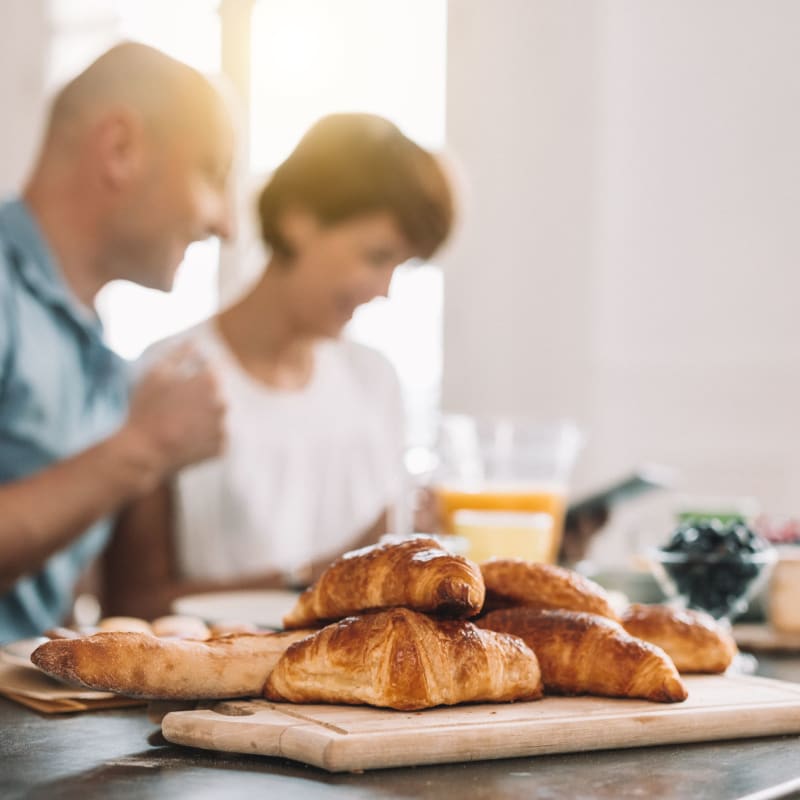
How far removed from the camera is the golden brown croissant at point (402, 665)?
705 millimetres

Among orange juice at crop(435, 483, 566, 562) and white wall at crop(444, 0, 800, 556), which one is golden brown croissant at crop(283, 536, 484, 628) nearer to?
orange juice at crop(435, 483, 566, 562)

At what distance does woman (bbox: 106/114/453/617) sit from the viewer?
2.38 metres

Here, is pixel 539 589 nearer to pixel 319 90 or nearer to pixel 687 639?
pixel 687 639

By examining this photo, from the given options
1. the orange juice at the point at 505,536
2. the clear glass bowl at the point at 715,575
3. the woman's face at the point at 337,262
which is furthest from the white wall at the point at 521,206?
the clear glass bowl at the point at 715,575

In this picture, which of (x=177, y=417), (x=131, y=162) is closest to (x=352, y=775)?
(x=177, y=417)

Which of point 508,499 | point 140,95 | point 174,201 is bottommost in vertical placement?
point 508,499

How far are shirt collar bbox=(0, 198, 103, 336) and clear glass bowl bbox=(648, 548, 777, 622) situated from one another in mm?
1216

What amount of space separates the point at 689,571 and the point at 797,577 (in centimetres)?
21

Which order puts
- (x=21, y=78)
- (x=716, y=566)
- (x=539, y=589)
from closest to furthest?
1. (x=539, y=589)
2. (x=716, y=566)
3. (x=21, y=78)

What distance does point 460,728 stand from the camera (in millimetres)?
668

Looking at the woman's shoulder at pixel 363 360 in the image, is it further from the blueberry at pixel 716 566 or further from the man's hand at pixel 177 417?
the blueberry at pixel 716 566

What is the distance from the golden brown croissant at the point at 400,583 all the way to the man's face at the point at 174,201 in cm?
146

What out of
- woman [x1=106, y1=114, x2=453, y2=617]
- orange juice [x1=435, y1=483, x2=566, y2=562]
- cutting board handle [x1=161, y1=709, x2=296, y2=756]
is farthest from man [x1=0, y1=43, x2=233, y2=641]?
cutting board handle [x1=161, y1=709, x2=296, y2=756]

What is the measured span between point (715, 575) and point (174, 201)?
4.46 ft
